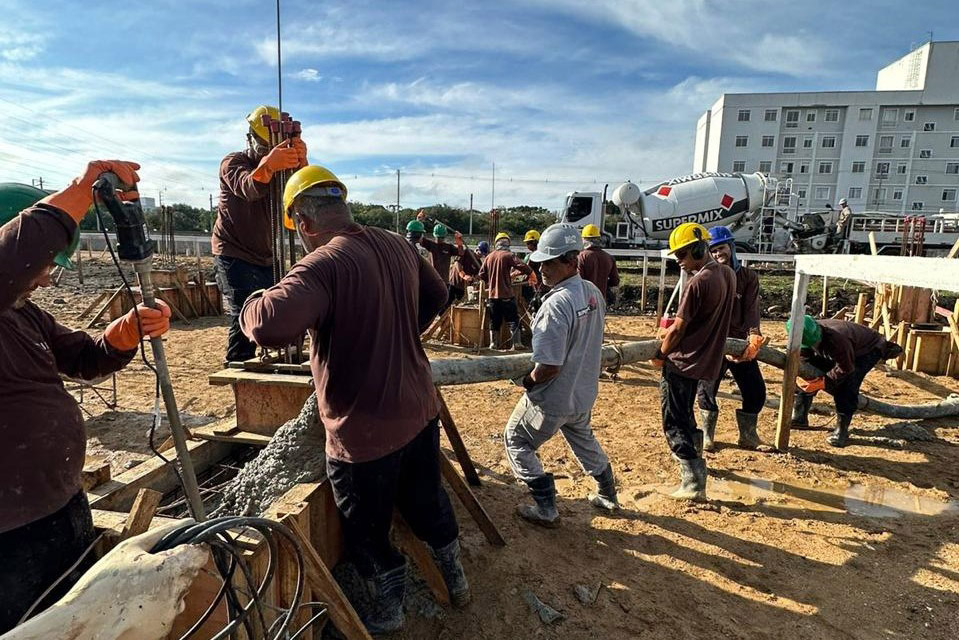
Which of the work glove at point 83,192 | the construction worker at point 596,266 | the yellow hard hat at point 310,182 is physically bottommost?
the construction worker at point 596,266

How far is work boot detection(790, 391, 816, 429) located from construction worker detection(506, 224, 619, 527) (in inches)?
127

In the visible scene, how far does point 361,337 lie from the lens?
2.20m

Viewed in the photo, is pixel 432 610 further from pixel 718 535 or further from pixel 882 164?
pixel 882 164

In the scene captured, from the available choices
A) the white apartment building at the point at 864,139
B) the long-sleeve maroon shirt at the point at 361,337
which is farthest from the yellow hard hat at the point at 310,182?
the white apartment building at the point at 864,139

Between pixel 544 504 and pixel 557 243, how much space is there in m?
1.72

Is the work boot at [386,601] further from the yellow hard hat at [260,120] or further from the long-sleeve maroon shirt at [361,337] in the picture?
the yellow hard hat at [260,120]

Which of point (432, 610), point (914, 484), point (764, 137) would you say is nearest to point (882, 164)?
point (764, 137)

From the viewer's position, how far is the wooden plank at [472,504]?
3.30 meters

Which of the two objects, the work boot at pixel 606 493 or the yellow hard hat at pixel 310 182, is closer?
the yellow hard hat at pixel 310 182

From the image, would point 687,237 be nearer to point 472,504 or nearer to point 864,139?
point 472,504

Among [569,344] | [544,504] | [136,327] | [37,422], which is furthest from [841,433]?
[37,422]

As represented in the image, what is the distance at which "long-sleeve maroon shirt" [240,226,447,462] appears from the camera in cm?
210

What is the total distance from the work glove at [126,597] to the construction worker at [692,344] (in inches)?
142

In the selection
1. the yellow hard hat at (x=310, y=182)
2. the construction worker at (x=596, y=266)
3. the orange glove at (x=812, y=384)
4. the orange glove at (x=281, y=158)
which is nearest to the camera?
the yellow hard hat at (x=310, y=182)
